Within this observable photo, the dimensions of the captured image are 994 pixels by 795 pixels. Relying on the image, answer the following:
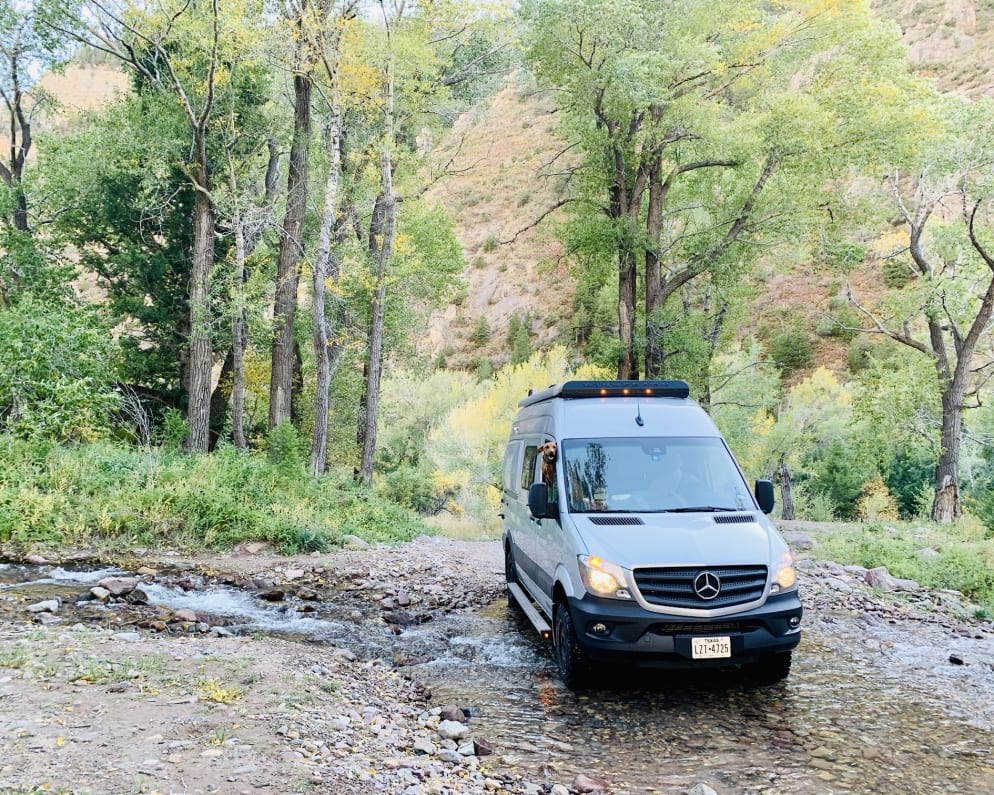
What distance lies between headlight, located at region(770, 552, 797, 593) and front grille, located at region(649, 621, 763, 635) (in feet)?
1.46

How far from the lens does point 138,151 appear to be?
65.6 feet

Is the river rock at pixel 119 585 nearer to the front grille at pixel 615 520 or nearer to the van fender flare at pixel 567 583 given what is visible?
the van fender flare at pixel 567 583

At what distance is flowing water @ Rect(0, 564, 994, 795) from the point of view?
463cm

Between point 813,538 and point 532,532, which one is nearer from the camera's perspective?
point 532,532

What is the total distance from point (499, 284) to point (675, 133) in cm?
6253

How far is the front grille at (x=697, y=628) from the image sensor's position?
212 inches

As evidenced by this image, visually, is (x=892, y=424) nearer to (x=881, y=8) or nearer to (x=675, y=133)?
(x=675, y=133)

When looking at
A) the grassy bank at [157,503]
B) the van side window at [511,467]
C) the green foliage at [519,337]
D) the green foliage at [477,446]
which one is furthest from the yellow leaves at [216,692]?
the green foliage at [519,337]

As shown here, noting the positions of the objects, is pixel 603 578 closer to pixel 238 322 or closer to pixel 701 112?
pixel 238 322

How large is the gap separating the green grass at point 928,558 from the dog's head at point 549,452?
6.69 m

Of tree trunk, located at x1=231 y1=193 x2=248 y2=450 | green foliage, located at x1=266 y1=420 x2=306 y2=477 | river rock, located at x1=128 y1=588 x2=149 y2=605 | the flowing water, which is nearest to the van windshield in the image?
the flowing water

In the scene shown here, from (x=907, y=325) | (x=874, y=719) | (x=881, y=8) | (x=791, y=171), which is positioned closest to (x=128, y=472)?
(x=874, y=719)

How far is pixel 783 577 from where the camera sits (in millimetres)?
5668

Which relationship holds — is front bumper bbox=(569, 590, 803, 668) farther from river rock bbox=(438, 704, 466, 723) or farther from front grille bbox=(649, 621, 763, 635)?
river rock bbox=(438, 704, 466, 723)
